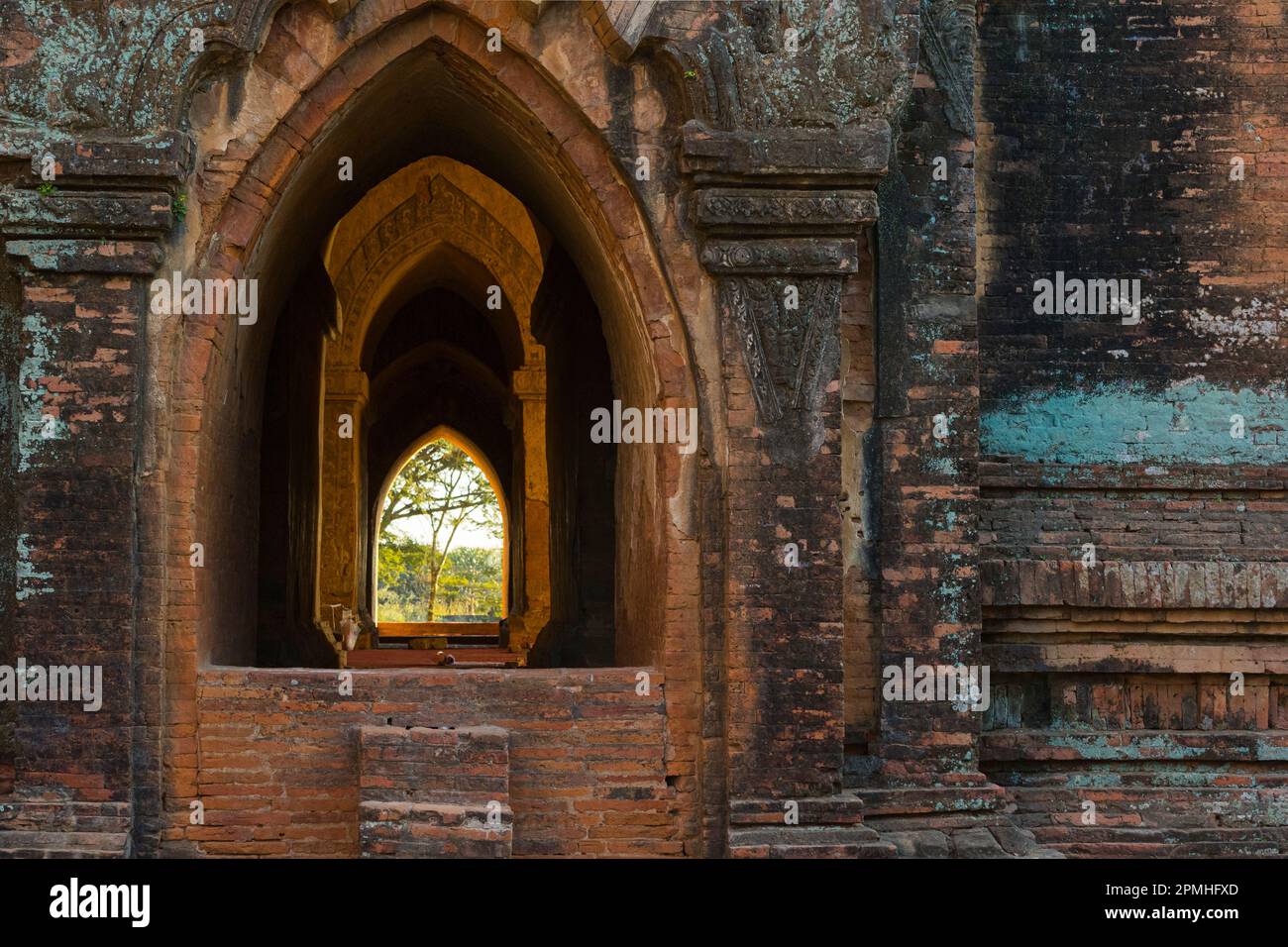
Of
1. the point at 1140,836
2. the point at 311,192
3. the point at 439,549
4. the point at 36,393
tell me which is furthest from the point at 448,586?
the point at 36,393

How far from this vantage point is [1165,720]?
8234mm

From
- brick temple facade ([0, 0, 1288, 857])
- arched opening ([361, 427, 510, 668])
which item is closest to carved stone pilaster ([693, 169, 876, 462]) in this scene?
brick temple facade ([0, 0, 1288, 857])

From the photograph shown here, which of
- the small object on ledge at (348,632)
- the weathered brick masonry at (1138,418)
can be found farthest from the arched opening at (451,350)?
the weathered brick masonry at (1138,418)

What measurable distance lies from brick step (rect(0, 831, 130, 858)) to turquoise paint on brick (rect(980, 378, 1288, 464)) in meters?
4.92

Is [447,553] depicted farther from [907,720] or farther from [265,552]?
[907,720]

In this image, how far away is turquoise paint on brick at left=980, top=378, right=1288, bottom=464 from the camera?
8367mm

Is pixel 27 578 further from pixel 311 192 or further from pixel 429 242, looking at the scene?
pixel 429 242

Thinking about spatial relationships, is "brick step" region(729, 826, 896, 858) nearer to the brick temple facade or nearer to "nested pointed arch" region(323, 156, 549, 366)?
the brick temple facade

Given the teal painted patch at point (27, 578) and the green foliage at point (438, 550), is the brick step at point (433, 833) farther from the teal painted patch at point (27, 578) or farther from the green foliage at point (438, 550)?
the green foliage at point (438, 550)

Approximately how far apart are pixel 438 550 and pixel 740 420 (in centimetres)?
2528

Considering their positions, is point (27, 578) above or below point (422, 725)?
above

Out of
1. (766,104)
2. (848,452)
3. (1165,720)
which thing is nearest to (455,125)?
(766,104)

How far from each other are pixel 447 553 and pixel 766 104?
85.1ft

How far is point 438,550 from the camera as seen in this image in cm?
3186
